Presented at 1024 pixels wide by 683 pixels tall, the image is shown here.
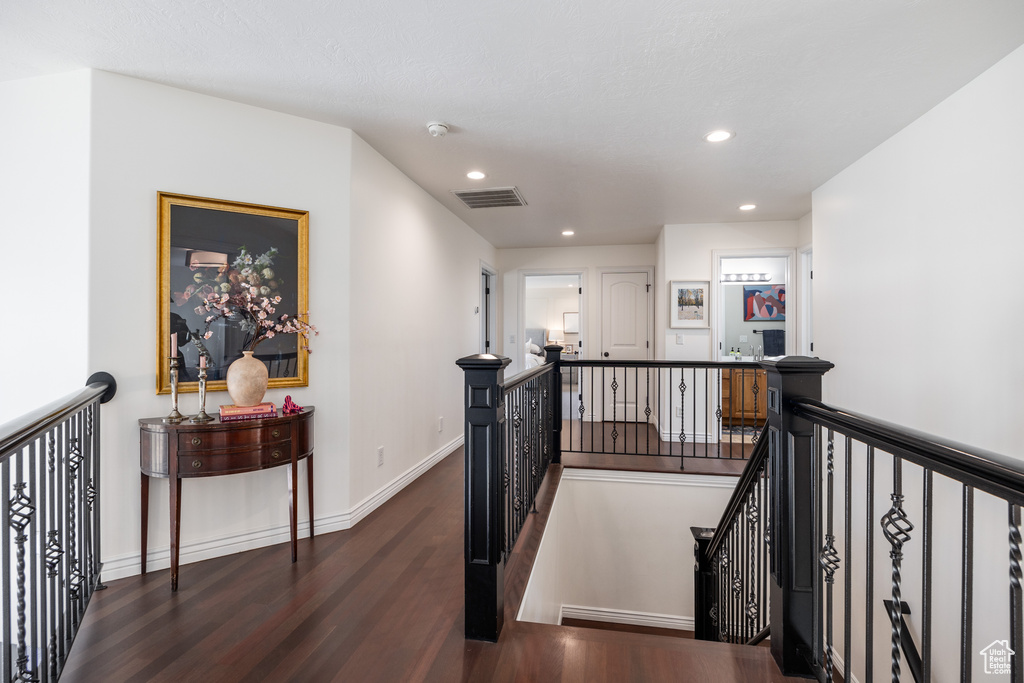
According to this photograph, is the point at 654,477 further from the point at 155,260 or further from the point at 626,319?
the point at 155,260

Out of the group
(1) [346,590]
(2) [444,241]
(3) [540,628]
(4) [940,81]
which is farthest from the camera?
(2) [444,241]

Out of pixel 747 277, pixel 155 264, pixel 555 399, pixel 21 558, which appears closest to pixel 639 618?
pixel 555 399

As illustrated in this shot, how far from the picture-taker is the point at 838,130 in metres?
3.03

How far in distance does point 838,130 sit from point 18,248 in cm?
460

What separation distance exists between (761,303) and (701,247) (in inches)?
66.2

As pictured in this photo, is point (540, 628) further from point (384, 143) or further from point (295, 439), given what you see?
point (384, 143)

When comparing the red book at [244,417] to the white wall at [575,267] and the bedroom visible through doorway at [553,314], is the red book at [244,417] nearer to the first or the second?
the white wall at [575,267]

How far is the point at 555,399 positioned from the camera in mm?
4277

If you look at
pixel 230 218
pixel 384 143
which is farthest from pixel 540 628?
pixel 384 143

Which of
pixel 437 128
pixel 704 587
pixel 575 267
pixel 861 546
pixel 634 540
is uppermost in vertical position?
pixel 437 128

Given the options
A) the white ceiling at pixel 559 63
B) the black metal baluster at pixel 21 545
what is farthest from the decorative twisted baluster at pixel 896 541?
the black metal baluster at pixel 21 545

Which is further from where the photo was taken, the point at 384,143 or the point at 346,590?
the point at 384,143

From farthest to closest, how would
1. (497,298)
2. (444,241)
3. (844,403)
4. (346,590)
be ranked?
1. (497,298)
2. (444,241)
3. (844,403)
4. (346,590)

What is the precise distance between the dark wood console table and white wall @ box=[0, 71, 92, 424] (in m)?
0.50
